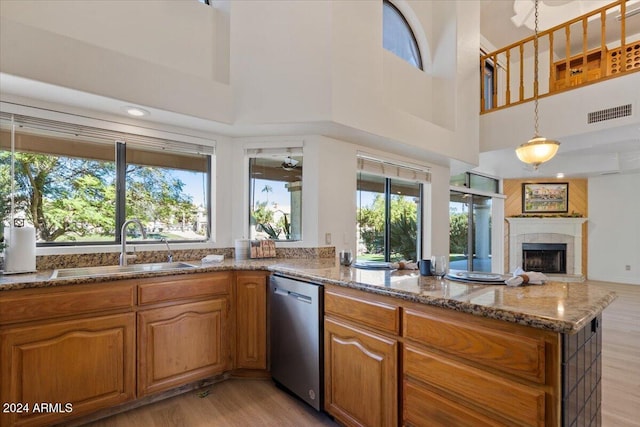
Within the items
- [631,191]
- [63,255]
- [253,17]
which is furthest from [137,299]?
[631,191]

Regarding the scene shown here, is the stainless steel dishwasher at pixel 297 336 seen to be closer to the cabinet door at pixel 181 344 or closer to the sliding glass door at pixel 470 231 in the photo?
the cabinet door at pixel 181 344

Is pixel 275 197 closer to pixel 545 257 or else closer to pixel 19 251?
pixel 19 251

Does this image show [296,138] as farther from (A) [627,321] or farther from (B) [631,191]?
(B) [631,191]

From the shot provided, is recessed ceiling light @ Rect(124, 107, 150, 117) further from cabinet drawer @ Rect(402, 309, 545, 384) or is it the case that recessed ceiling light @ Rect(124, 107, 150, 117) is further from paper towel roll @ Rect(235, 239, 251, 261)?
cabinet drawer @ Rect(402, 309, 545, 384)

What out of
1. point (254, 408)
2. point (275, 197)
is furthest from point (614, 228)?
point (254, 408)

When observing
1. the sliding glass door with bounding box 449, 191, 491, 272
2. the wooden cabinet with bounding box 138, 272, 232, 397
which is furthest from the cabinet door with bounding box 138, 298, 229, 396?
the sliding glass door with bounding box 449, 191, 491, 272

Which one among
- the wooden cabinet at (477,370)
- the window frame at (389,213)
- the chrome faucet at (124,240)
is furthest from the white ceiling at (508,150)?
the wooden cabinet at (477,370)

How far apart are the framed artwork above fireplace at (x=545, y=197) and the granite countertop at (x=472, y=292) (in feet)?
22.9

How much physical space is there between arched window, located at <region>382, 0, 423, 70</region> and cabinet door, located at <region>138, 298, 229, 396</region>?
11.2ft

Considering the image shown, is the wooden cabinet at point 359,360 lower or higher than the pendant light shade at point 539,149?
lower

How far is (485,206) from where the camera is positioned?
7.15m

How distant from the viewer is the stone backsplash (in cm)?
231

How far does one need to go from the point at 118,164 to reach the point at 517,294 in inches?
117

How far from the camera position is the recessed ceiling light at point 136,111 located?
2.43 metres
